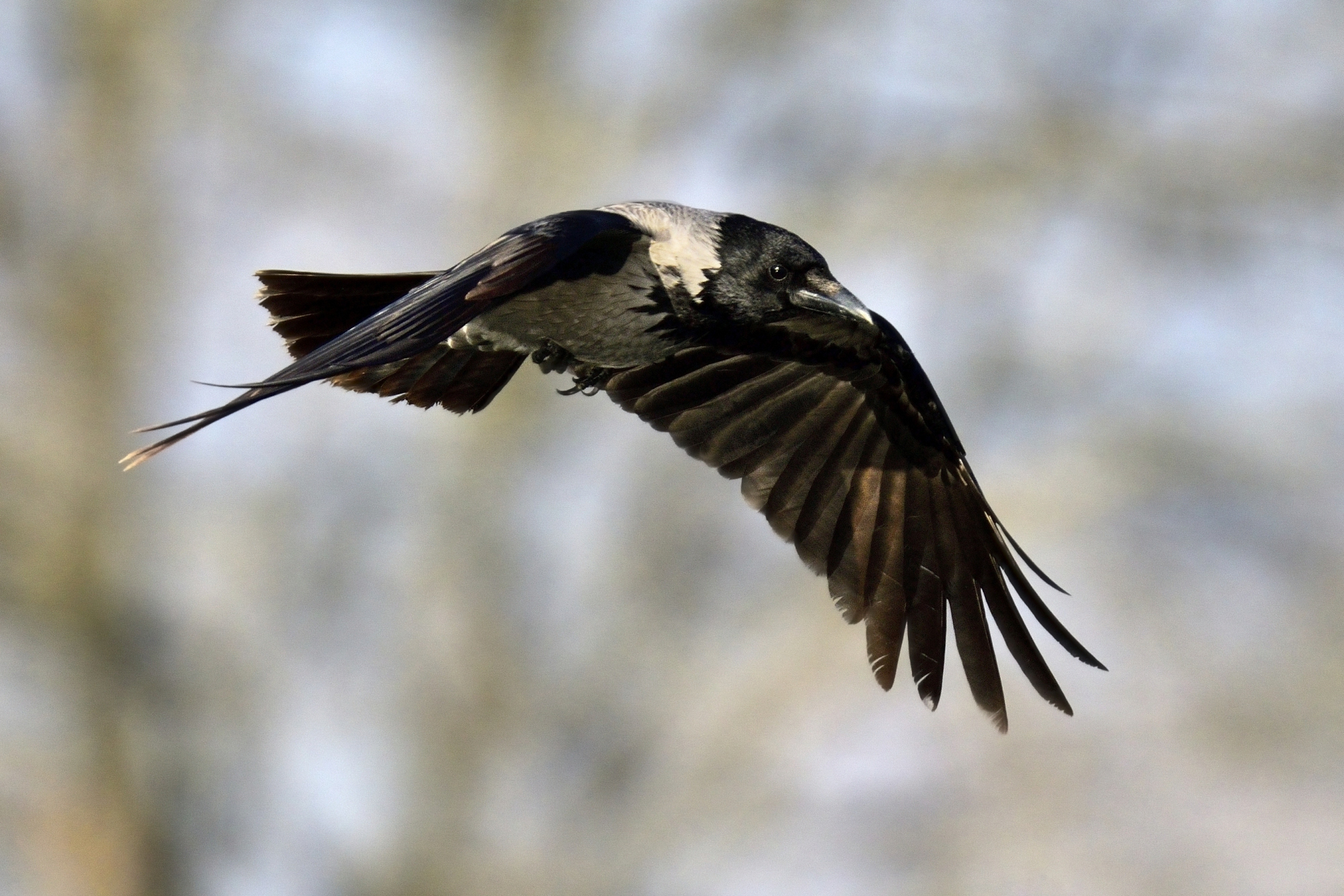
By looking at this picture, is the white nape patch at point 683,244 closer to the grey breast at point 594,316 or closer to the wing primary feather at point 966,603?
the grey breast at point 594,316

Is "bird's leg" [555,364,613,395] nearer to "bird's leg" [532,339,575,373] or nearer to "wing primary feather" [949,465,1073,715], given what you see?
"bird's leg" [532,339,575,373]

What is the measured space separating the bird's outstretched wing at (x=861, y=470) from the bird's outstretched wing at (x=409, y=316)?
1.98ft

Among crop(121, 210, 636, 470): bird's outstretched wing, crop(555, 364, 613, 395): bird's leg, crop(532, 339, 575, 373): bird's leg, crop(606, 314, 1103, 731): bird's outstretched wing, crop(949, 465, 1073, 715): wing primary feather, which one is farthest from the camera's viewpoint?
crop(606, 314, 1103, 731): bird's outstretched wing

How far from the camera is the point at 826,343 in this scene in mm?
5504

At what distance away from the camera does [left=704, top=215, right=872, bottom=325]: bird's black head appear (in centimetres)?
472

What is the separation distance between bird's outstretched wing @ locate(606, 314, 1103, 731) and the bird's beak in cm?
55

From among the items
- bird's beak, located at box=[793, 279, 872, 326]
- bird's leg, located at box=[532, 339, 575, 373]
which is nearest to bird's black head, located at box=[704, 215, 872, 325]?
bird's beak, located at box=[793, 279, 872, 326]

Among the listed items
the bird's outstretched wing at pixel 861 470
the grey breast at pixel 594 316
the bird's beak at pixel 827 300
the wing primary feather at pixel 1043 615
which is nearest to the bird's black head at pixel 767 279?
the bird's beak at pixel 827 300

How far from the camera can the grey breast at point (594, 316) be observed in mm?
4730

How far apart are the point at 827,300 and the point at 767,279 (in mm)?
185

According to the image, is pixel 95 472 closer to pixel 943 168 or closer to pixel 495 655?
pixel 495 655

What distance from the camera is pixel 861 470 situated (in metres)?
5.64

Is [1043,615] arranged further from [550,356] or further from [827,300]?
[550,356]

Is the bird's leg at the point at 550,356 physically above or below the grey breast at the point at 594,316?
below
